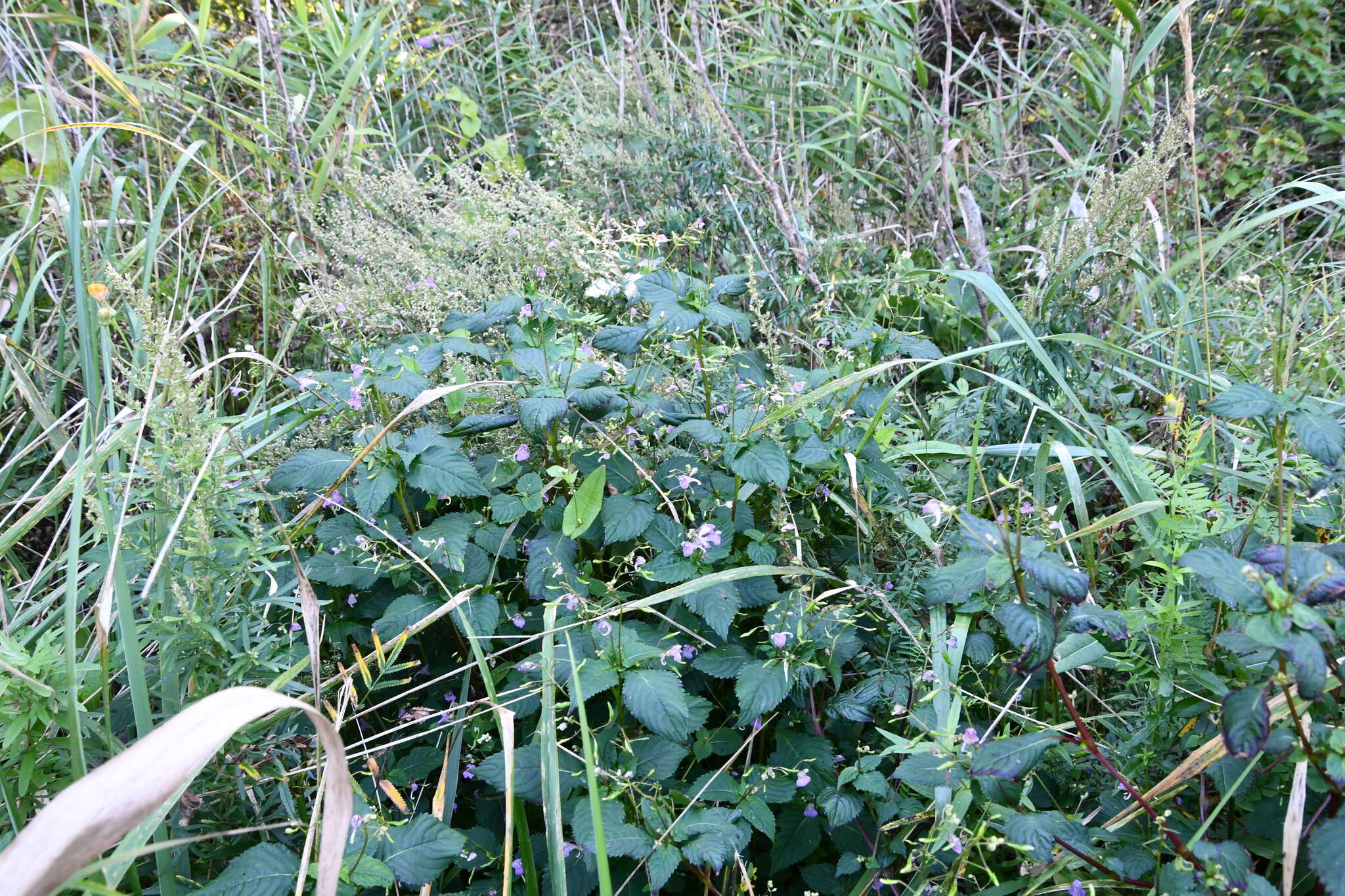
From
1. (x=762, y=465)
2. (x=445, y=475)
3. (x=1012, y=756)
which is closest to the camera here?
(x=1012, y=756)

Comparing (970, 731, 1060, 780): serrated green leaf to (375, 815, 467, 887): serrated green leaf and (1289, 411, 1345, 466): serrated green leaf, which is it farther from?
(375, 815, 467, 887): serrated green leaf

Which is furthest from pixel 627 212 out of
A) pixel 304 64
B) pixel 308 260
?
pixel 304 64

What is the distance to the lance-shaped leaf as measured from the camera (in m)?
0.94

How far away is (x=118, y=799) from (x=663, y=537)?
864 mm

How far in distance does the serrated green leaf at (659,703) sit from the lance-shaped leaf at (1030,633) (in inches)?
16.9

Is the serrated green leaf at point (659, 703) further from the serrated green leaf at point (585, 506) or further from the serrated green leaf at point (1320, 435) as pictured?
the serrated green leaf at point (1320, 435)

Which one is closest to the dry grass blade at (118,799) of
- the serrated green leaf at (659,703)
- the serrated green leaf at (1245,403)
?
the serrated green leaf at (659,703)

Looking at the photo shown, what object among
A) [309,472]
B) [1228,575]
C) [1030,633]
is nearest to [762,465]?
[1030,633]

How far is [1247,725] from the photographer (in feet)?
2.82

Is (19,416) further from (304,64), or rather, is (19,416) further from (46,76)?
(304,64)

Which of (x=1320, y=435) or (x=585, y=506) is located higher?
(x=1320, y=435)

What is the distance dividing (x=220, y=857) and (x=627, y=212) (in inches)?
73.8

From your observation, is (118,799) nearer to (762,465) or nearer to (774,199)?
(762,465)

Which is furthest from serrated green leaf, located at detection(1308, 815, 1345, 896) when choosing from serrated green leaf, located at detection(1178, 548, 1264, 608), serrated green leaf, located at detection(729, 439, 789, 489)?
serrated green leaf, located at detection(729, 439, 789, 489)
